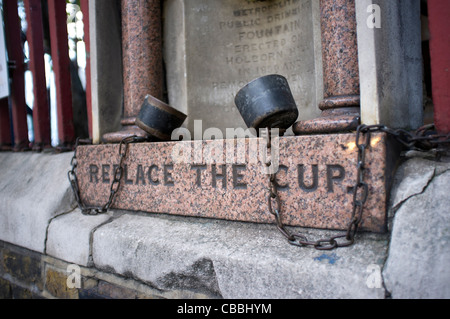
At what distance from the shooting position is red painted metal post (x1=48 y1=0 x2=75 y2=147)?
9.16ft

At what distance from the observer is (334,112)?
1.41m

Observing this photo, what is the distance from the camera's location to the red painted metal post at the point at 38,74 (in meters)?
3.01

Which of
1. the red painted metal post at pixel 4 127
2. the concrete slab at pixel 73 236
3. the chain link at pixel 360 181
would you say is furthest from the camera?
the red painted metal post at pixel 4 127

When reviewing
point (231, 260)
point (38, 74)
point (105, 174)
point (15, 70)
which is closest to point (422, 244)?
point (231, 260)

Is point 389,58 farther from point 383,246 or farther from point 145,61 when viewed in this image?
point 145,61

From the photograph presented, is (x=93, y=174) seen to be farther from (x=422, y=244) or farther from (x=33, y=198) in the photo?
(x=422, y=244)

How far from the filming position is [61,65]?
2811mm

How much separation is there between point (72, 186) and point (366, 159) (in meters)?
1.85

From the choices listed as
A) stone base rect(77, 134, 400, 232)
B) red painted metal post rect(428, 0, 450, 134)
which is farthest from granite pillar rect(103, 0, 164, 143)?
red painted metal post rect(428, 0, 450, 134)

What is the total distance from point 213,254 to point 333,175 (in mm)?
566

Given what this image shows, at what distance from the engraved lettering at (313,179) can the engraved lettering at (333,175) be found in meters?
0.05

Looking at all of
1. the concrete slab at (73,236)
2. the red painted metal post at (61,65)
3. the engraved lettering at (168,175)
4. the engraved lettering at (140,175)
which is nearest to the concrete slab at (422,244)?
the engraved lettering at (168,175)

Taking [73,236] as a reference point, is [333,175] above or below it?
above

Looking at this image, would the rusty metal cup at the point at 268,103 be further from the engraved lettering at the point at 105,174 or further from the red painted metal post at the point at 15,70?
the red painted metal post at the point at 15,70
